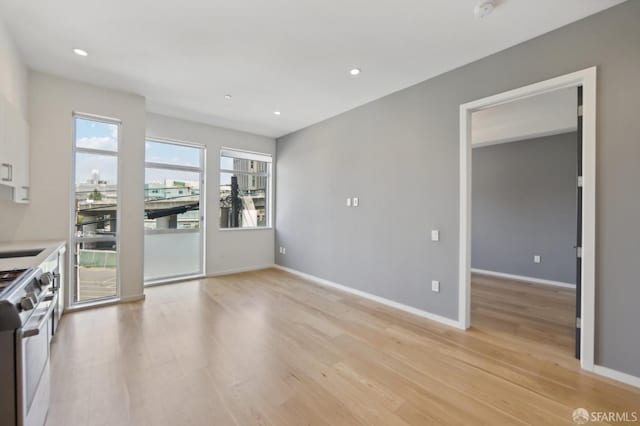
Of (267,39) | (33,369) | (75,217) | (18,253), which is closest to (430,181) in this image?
(267,39)

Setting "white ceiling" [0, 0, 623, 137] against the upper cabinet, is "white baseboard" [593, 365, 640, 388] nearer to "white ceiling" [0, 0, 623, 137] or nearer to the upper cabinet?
"white ceiling" [0, 0, 623, 137]

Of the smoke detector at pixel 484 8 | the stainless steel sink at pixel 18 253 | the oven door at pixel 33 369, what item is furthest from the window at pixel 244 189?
the smoke detector at pixel 484 8

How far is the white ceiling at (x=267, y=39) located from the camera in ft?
6.93

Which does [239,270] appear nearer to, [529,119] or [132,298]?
[132,298]

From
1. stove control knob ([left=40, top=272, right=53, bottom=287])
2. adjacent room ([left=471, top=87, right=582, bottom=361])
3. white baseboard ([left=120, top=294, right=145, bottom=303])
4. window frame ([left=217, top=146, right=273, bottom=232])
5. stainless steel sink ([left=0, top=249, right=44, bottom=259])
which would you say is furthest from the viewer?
window frame ([left=217, top=146, right=273, bottom=232])

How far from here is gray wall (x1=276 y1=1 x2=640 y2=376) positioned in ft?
6.66

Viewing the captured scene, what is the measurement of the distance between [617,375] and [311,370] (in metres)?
2.36

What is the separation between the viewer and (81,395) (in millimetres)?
1834

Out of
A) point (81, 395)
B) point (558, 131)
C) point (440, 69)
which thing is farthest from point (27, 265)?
point (558, 131)

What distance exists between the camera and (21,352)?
44.0 inches

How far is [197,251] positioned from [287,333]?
9.85 ft

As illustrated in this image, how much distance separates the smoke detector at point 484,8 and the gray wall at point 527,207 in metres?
3.91

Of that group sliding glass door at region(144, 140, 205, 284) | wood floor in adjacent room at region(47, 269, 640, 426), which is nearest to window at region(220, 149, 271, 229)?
sliding glass door at region(144, 140, 205, 284)

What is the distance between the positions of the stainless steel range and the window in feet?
13.0
